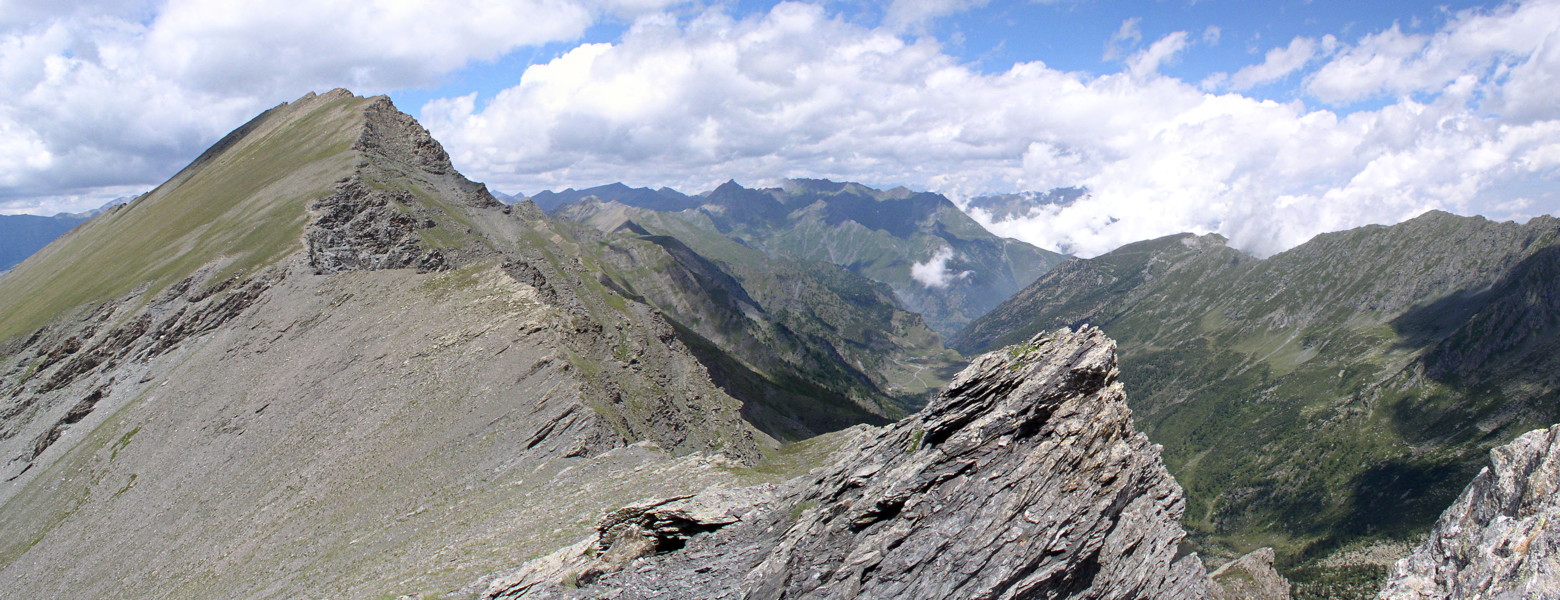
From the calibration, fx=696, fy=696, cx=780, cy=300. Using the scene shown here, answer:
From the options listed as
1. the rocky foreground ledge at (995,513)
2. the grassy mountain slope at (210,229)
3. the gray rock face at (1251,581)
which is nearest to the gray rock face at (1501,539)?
the rocky foreground ledge at (995,513)

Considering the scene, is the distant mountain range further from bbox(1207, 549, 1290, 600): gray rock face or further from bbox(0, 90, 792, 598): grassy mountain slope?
bbox(0, 90, 792, 598): grassy mountain slope

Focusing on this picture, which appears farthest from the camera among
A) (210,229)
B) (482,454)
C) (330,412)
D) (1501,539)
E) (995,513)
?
(210,229)

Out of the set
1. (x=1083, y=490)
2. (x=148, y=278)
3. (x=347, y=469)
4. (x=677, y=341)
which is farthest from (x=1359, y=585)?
(x=148, y=278)

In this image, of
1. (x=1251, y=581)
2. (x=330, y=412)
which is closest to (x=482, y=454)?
(x=330, y=412)

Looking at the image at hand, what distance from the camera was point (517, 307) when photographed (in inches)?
2859

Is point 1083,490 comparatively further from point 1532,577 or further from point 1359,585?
point 1359,585

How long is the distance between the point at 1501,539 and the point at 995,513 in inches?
533

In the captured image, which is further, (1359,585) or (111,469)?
(1359,585)

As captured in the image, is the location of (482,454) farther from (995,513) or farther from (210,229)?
(210,229)

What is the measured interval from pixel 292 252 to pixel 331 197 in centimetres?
1684

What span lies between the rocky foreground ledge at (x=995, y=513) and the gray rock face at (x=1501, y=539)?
25.4 ft

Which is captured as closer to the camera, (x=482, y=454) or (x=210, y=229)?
(x=482, y=454)

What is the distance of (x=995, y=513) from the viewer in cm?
2480

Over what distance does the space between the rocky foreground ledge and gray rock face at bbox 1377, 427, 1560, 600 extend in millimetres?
7757
